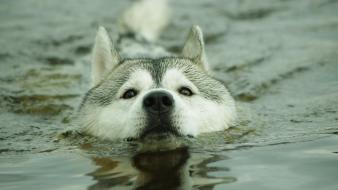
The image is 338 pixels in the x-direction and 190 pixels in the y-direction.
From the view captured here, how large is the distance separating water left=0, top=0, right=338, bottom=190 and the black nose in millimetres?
367

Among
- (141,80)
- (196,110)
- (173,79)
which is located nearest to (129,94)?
(141,80)

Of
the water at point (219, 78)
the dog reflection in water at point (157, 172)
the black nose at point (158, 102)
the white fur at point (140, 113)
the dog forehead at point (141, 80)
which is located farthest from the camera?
the dog forehead at point (141, 80)

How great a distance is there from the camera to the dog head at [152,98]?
178 inches

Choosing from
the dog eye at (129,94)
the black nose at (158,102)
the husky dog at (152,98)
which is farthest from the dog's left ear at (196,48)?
the black nose at (158,102)

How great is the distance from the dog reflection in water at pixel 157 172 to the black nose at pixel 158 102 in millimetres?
366

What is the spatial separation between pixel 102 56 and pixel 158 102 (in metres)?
1.90

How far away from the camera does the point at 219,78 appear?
27.5ft

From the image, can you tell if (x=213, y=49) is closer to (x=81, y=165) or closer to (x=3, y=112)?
(x=3, y=112)

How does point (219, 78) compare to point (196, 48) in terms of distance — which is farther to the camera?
point (219, 78)

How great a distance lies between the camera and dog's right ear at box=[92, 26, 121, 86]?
6.02 m

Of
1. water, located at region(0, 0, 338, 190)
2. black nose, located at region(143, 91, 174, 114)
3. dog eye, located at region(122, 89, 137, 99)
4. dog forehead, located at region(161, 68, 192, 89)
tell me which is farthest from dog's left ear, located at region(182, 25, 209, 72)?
black nose, located at region(143, 91, 174, 114)

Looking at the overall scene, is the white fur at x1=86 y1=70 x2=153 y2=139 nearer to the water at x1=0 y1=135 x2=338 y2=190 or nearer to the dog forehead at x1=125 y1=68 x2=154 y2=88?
the dog forehead at x1=125 y1=68 x2=154 y2=88

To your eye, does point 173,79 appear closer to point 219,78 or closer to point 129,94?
point 129,94

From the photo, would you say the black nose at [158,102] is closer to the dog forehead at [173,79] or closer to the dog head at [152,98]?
the dog head at [152,98]
